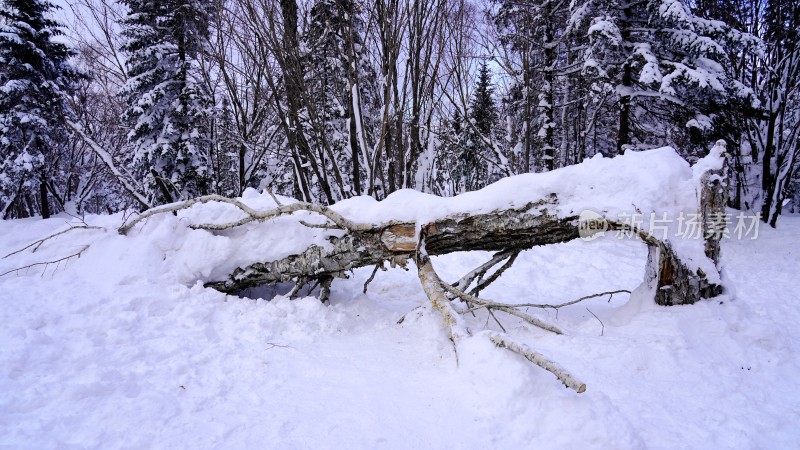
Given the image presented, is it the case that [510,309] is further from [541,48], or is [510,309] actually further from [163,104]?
[163,104]

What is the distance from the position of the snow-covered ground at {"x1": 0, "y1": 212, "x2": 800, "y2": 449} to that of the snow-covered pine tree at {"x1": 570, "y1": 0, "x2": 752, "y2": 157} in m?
7.09

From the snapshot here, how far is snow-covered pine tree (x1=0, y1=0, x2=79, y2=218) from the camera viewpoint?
1325 cm

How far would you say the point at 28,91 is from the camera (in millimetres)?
13500

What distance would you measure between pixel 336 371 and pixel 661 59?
1122 cm

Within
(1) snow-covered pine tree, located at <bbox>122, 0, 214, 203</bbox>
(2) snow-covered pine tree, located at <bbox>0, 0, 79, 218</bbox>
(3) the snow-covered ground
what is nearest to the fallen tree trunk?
(3) the snow-covered ground

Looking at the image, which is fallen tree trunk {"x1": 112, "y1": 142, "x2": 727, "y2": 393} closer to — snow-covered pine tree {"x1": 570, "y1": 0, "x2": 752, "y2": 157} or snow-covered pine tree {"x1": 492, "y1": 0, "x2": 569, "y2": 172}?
snow-covered pine tree {"x1": 492, "y1": 0, "x2": 569, "y2": 172}

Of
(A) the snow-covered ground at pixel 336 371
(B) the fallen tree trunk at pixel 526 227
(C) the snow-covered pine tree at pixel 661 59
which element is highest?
(C) the snow-covered pine tree at pixel 661 59

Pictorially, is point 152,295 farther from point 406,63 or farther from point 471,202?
point 406,63

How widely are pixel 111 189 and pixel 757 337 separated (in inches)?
1218

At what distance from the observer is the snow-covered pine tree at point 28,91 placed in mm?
13250

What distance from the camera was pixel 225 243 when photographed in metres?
3.91

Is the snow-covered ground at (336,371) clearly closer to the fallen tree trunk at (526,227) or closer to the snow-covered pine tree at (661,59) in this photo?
the fallen tree trunk at (526,227)

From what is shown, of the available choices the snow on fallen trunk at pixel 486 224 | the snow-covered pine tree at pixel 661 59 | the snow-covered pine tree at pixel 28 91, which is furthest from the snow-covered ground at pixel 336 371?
the snow-covered pine tree at pixel 28 91

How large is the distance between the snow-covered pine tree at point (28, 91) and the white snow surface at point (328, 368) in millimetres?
13025
